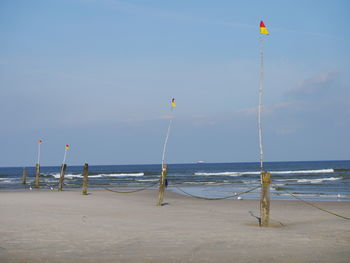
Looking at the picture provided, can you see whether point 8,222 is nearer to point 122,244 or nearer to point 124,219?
point 124,219

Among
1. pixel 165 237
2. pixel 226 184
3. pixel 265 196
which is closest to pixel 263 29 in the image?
pixel 265 196

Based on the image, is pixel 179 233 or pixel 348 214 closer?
pixel 179 233

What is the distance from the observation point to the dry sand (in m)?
8.93

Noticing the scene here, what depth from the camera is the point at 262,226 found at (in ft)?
44.0

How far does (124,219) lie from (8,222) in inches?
135

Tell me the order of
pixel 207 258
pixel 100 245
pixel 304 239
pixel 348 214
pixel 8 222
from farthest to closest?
pixel 348 214 < pixel 8 222 < pixel 304 239 < pixel 100 245 < pixel 207 258

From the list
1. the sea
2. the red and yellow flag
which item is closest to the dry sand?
the sea

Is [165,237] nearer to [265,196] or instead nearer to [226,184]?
[265,196]

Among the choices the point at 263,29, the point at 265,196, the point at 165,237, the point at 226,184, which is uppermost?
the point at 263,29

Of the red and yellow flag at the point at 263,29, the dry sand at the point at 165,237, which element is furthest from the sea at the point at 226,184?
the red and yellow flag at the point at 263,29

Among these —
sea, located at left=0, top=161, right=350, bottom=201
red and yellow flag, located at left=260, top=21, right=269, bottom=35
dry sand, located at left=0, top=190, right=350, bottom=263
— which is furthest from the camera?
sea, located at left=0, top=161, right=350, bottom=201

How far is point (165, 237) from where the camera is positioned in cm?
1113

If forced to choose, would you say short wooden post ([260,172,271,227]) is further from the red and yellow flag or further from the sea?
the red and yellow flag

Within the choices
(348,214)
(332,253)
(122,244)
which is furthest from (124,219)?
(348,214)
